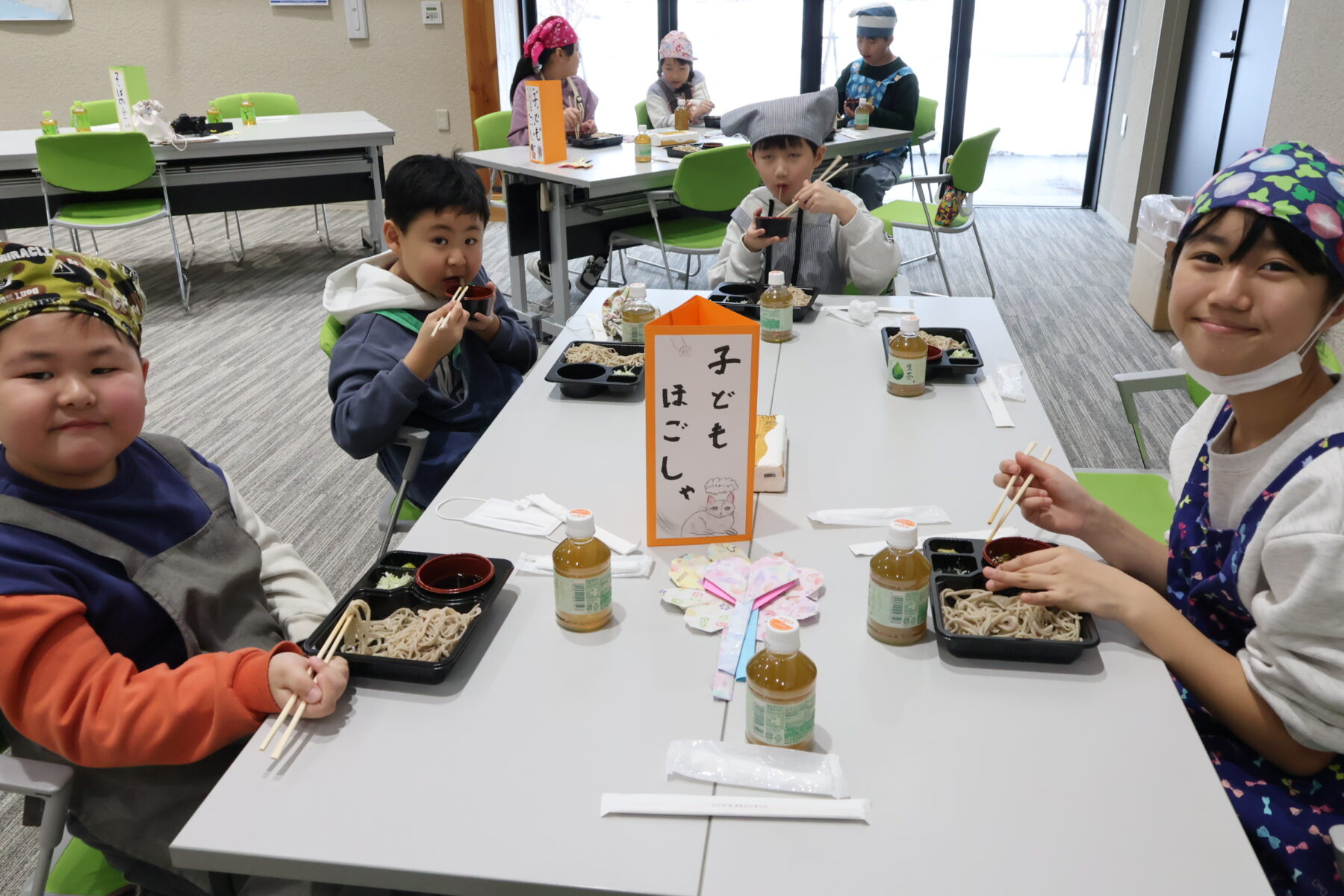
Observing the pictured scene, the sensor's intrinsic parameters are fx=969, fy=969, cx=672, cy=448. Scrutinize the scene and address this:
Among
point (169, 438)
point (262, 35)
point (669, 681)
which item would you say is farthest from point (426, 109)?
point (669, 681)

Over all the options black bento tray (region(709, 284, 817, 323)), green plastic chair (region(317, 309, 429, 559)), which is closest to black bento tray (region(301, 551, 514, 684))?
green plastic chair (region(317, 309, 429, 559))

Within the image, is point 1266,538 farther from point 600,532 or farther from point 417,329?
point 417,329

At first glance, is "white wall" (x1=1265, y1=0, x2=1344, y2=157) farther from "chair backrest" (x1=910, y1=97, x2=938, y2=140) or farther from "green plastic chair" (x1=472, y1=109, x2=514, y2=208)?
"green plastic chair" (x1=472, y1=109, x2=514, y2=208)

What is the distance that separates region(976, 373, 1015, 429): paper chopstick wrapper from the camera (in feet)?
5.75

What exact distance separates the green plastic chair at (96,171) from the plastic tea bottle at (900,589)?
14.3 feet

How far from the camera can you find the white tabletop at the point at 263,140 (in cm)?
448

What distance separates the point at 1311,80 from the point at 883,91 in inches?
86.4

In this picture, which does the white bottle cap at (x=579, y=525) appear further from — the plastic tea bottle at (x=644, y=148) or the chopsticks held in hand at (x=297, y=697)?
the plastic tea bottle at (x=644, y=148)

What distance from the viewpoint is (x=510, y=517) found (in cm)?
145

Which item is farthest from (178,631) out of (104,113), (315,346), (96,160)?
(104,113)

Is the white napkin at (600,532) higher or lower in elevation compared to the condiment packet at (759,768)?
higher

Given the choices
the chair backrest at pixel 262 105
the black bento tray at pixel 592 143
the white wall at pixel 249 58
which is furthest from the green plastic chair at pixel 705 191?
the white wall at pixel 249 58

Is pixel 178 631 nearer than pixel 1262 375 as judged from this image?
No

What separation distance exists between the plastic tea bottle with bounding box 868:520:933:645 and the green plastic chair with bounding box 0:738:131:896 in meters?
0.90
